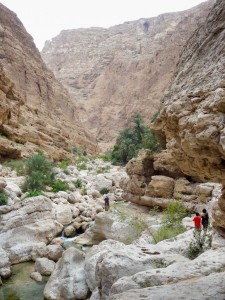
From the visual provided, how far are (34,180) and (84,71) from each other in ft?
252

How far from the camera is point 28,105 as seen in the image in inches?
1697

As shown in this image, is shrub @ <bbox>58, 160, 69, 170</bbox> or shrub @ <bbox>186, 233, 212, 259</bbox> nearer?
shrub @ <bbox>186, 233, 212, 259</bbox>

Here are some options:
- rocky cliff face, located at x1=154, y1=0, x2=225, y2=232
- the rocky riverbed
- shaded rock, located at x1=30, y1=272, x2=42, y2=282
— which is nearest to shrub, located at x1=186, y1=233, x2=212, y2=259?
the rocky riverbed

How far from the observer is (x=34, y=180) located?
22.9 m

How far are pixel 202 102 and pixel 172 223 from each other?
29.9ft

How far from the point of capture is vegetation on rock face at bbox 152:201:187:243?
13.0m

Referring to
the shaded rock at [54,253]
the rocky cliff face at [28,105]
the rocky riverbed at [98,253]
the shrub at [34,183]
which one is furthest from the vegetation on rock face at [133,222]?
the rocky cliff face at [28,105]

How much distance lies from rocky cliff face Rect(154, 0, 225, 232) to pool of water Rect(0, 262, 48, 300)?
7701mm

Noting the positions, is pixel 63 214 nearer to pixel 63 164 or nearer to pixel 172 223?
pixel 172 223

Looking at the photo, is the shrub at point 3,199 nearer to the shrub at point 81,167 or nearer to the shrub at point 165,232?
the shrub at point 165,232

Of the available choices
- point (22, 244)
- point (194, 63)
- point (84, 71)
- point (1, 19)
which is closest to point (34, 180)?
point (22, 244)

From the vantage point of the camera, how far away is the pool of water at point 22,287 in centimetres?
1131

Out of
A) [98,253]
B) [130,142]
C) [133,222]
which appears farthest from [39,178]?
[130,142]

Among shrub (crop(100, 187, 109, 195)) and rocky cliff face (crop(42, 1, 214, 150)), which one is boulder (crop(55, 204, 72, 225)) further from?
rocky cliff face (crop(42, 1, 214, 150))
